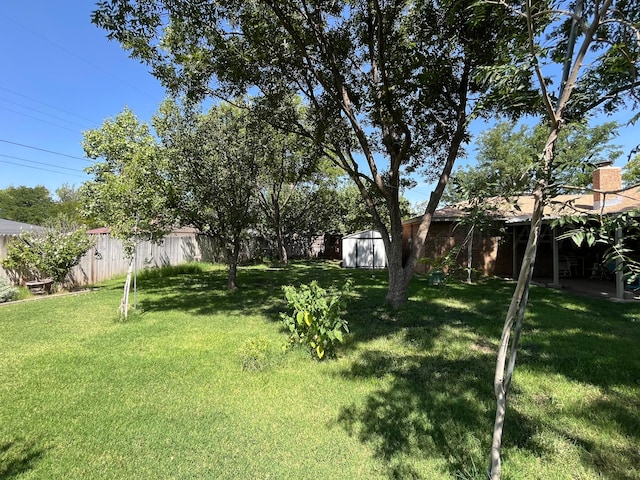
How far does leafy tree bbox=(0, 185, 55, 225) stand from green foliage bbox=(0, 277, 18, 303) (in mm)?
40437

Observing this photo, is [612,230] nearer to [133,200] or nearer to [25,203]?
[133,200]

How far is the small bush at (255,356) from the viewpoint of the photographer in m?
4.18

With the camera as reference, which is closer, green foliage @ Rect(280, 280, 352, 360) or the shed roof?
green foliage @ Rect(280, 280, 352, 360)

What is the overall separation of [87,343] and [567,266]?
50.1 ft

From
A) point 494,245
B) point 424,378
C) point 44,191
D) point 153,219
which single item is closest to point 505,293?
point 494,245

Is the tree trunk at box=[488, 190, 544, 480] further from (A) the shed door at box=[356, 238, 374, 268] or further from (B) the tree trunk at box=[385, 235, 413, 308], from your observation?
(A) the shed door at box=[356, 238, 374, 268]

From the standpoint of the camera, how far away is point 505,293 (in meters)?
9.66

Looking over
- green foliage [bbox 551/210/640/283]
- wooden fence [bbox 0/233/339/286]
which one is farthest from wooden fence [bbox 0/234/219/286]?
green foliage [bbox 551/210/640/283]

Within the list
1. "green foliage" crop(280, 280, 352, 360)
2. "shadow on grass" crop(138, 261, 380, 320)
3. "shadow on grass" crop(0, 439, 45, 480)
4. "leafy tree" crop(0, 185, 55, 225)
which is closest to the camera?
"shadow on grass" crop(0, 439, 45, 480)

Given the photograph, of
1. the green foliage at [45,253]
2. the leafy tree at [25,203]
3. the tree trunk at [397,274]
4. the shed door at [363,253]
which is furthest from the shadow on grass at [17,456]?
the leafy tree at [25,203]

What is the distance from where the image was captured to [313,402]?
3.35 meters

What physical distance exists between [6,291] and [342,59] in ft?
30.6

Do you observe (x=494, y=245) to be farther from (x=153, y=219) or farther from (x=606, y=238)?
(x=606, y=238)

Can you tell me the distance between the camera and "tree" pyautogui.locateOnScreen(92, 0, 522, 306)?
19.3ft
